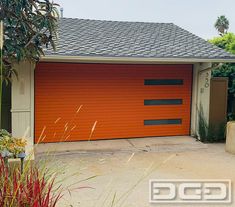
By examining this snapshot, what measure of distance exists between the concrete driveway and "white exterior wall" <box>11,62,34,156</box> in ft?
2.70

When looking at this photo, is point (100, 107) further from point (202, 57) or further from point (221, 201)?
point (221, 201)

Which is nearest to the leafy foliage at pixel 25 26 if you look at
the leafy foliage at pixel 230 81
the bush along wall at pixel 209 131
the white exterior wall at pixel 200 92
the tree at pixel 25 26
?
the tree at pixel 25 26

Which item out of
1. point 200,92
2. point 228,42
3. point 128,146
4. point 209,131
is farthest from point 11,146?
point 228,42

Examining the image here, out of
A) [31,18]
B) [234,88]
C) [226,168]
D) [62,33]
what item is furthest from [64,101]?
[234,88]

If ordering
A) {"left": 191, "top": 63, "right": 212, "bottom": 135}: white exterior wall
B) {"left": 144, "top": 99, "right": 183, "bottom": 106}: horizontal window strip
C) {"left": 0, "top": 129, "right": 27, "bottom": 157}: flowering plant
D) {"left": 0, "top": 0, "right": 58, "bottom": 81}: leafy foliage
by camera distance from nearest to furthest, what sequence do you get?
{"left": 0, "top": 129, "right": 27, "bottom": 157}: flowering plant
{"left": 0, "top": 0, "right": 58, "bottom": 81}: leafy foliage
{"left": 191, "top": 63, "right": 212, "bottom": 135}: white exterior wall
{"left": 144, "top": 99, "right": 183, "bottom": 106}: horizontal window strip

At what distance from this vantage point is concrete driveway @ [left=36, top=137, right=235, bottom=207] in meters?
5.64

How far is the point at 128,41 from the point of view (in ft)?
36.0

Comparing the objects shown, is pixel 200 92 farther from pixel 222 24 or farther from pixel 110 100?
pixel 222 24

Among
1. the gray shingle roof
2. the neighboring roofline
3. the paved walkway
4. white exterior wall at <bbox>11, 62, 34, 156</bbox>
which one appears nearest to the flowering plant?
the paved walkway

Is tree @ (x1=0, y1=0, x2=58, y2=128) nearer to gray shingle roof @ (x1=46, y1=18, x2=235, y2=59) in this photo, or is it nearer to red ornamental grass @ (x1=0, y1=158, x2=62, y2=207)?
gray shingle roof @ (x1=46, y1=18, x2=235, y2=59)

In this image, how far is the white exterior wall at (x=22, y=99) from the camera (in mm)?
9203

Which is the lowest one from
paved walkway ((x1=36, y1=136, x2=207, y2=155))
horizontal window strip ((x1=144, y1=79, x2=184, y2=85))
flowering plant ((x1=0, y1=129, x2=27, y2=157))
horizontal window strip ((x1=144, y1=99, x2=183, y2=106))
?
paved walkway ((x1=36, y1=136, x2=207, y2=155))

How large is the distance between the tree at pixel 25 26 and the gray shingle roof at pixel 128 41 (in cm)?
170

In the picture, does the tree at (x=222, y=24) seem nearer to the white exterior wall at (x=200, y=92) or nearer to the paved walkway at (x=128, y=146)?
the white exterior wall at (x=200, y=92)
